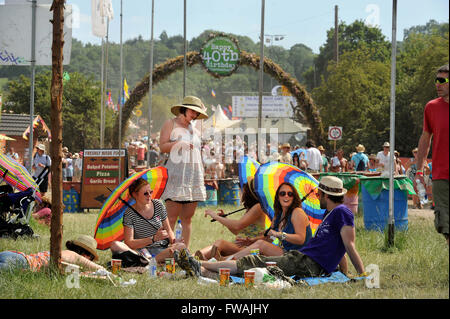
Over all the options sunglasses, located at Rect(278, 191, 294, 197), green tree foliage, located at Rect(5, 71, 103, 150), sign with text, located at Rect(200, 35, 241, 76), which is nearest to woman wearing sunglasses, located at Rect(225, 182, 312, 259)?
sunglasses, located at Rect(278, 191, 294, 197)

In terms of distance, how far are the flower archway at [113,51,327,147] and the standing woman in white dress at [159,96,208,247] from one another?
1988cm

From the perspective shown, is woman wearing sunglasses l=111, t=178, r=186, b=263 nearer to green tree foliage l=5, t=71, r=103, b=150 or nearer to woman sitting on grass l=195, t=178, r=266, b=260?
woman sitting on grass l=195, t=178, r=266, b=260

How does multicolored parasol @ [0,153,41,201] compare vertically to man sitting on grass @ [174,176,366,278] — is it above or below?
above

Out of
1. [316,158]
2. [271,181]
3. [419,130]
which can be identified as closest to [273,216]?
[271,181]

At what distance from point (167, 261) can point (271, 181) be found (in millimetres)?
1894

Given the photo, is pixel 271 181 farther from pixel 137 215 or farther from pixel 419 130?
pixel 419 130

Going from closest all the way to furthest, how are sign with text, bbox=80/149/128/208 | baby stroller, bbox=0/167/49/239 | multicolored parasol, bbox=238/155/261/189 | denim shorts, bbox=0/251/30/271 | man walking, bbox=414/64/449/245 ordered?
man walking, bbox=414/64/449/245 < denim shorts, bbox=0/251/30/271 < multicolored parasol, bbox=238/155/261/189 < baby stroller, bbox=0/167/49/239 < sign with text, bbox=80/149/128/208

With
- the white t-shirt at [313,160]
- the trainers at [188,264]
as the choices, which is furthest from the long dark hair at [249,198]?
the white t-shirt at [313,160]

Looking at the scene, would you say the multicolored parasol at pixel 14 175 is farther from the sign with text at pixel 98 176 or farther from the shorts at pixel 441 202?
the sign with text at pixel 98 176

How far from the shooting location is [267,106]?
79.2m

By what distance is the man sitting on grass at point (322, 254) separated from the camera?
6.60 m

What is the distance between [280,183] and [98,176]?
9083mm

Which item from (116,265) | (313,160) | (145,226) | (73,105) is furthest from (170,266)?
(73,105)

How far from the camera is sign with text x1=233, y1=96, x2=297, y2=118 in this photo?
78625mm
